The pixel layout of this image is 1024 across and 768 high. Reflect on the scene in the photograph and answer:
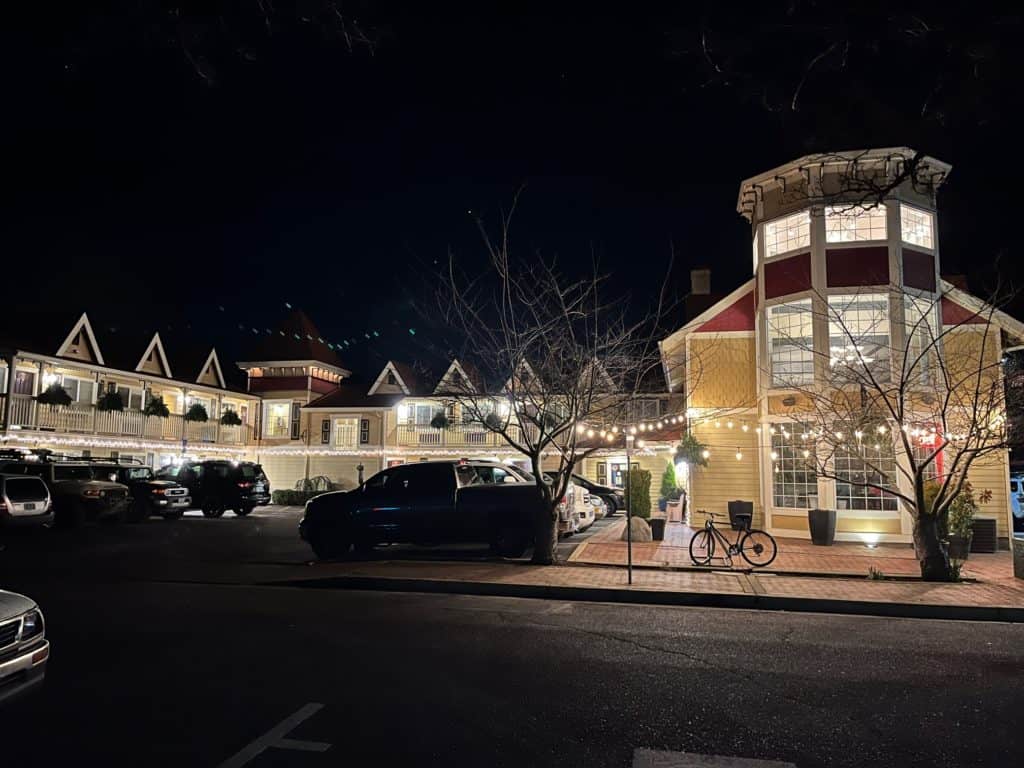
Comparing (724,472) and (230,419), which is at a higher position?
(230,419)

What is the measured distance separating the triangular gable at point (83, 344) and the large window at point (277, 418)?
9.80 m

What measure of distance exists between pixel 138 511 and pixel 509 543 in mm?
14013

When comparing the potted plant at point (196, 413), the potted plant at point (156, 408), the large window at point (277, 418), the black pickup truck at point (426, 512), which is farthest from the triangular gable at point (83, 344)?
the black pickup truck at point (426, 512)

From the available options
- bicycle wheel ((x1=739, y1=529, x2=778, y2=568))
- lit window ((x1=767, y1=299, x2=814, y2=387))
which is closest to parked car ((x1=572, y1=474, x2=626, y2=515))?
lit window ((x1=767, y1=299, x2=814, y2=387))

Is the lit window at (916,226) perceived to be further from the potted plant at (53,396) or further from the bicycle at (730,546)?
the potted plant at (53,396)

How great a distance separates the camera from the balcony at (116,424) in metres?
25.2

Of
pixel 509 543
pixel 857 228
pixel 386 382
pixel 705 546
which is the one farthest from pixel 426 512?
pixel 386 382

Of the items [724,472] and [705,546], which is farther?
[724,472]

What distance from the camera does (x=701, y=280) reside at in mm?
23609

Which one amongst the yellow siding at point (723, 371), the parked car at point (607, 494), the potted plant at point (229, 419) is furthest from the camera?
the potted plant at point (229, 419)

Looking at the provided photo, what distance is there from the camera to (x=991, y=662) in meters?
6.42

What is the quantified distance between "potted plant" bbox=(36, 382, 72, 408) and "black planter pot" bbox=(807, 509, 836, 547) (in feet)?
80.8

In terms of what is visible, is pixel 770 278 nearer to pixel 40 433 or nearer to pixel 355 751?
pixel 355 751

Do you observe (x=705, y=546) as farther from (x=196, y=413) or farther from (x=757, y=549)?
(x=196, y=413)
